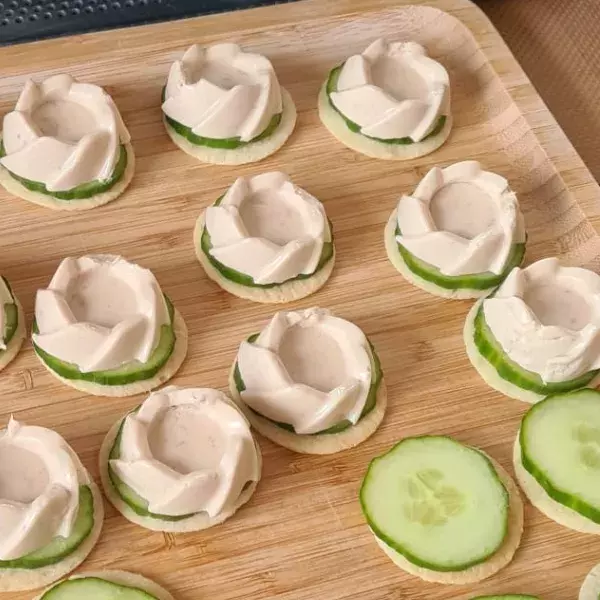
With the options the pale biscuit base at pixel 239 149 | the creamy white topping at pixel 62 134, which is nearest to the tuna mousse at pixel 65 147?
the creamy white topping at pixel 62 134

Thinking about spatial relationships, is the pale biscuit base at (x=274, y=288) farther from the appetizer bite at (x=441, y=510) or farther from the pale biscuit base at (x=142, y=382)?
the appetizer bite at (x=441, y=510)

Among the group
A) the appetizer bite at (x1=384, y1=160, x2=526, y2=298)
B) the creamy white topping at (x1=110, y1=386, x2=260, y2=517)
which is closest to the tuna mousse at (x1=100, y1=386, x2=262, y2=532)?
the creamy white topping at (x1=110, y1=386, x2=260, y2=517)

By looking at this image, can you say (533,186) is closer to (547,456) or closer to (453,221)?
(453,221)

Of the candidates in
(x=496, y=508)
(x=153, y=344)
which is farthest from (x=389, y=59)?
(x=496, y=508)

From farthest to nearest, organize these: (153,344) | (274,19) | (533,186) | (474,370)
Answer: (274,19), (533,186), (474,370), (153,344)

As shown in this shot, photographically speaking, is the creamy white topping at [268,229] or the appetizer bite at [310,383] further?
the creamy white topping at [268,229]

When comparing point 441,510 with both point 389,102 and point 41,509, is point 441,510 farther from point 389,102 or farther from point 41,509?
point 389,102
